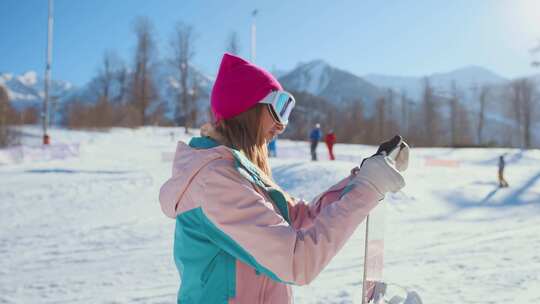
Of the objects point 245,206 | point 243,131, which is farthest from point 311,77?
point 245,206

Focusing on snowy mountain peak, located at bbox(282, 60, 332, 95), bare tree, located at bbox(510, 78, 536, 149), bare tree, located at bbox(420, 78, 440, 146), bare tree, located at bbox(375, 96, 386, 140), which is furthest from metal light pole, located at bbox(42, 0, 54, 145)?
snowy mountain peak, located at bbox(282, 60, 332, 95)

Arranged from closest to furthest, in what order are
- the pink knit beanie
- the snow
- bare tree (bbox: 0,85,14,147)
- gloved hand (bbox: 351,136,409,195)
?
gloved hand (bbox: 351,136,409,195)
the pink knit beanie
the snow
bare tree (bbox: 0,85,14,147)

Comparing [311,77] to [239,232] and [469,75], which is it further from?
[239,232]

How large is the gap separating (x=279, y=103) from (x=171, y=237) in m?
6.21

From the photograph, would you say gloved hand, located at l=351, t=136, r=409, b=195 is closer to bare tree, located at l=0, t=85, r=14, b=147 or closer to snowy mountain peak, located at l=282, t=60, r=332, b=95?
bare tree, located at l=0, t=85, r=14, b=147

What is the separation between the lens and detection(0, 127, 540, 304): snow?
3.99 metres

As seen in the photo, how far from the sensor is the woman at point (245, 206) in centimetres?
110

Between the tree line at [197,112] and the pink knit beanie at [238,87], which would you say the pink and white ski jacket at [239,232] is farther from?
the tree line at [197,112]

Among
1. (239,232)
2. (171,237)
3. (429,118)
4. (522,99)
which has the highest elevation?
(522,99)

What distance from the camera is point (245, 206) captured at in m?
1.11

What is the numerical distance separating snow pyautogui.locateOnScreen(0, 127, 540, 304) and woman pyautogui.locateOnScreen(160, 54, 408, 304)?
2.63 metres

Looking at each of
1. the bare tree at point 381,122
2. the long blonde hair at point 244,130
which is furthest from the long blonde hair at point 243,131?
the bare tree at point 381,122

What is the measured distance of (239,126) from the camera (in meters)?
1.39

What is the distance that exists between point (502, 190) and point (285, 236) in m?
13.6
